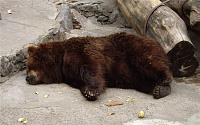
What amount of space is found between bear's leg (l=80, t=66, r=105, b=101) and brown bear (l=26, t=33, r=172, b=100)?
0.04 ft

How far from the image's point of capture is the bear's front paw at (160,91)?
15.3 ft

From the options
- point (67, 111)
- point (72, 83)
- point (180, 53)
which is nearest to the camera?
point (67, 111)

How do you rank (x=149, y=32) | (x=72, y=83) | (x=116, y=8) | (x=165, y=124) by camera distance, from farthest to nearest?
(x=116, y=8) < (x=149, y=32) < (x=72, y=83) < (x=165, y=124)

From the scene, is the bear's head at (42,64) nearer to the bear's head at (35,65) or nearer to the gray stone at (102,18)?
the bear's head at (35,65)

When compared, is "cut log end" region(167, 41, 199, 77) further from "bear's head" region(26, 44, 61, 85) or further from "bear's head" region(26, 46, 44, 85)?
"bear's head" region(26, 46, 44, 85)

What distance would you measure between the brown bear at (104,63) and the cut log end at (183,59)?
397 millimetres


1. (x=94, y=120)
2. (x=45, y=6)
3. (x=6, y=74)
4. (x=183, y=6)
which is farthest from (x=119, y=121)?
(x=45, y=6)

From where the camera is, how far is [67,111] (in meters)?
4.11

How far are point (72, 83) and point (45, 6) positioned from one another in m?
3.55

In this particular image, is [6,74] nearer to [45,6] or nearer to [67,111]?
[67,111]

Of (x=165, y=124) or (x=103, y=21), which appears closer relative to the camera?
(x=165, y=124)

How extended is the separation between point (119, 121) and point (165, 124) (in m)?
0.50

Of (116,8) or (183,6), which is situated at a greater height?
(183,6)

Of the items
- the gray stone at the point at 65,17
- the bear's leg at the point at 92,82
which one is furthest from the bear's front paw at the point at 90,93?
the gray stone at the point at 65,17
